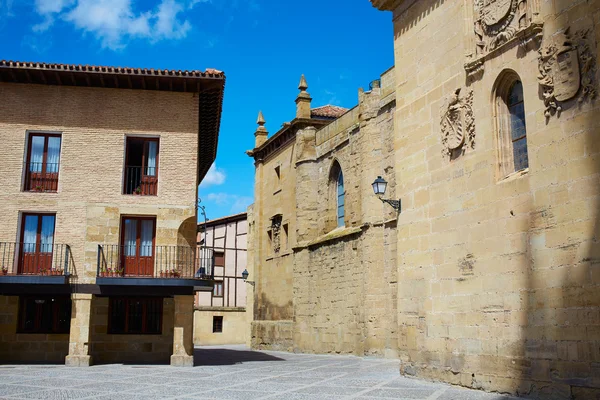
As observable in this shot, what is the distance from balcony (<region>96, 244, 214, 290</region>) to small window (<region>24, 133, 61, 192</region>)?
2415mm

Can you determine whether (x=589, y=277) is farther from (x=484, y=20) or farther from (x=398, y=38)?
(x=398, y=38)

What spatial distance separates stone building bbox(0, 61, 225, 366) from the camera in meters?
16.4

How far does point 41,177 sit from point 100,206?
1834mm

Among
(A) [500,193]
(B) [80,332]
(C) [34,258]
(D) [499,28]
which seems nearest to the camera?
(A) [500,193]

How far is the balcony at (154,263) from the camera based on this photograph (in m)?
16.2

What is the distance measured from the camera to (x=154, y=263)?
16.7 m

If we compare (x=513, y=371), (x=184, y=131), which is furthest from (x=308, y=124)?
(x=513, y=371)

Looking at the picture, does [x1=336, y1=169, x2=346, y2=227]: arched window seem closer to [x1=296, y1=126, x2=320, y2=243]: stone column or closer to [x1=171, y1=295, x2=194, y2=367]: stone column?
[x1=296, y1=126, x2=320, y2=243]: stone column

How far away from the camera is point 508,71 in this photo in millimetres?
10031

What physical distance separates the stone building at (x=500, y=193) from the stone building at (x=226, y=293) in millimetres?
23903

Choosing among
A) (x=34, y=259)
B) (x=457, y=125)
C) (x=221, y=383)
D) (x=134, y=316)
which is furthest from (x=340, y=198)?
(x=457, y=125)

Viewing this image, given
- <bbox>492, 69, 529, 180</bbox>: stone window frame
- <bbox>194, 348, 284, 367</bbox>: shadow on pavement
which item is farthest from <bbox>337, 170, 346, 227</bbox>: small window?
<bbox>492, 69, 529, 180</bbox>: stone window frame

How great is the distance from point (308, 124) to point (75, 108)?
11.2m

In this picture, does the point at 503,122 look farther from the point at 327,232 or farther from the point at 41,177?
the point at 327,232
